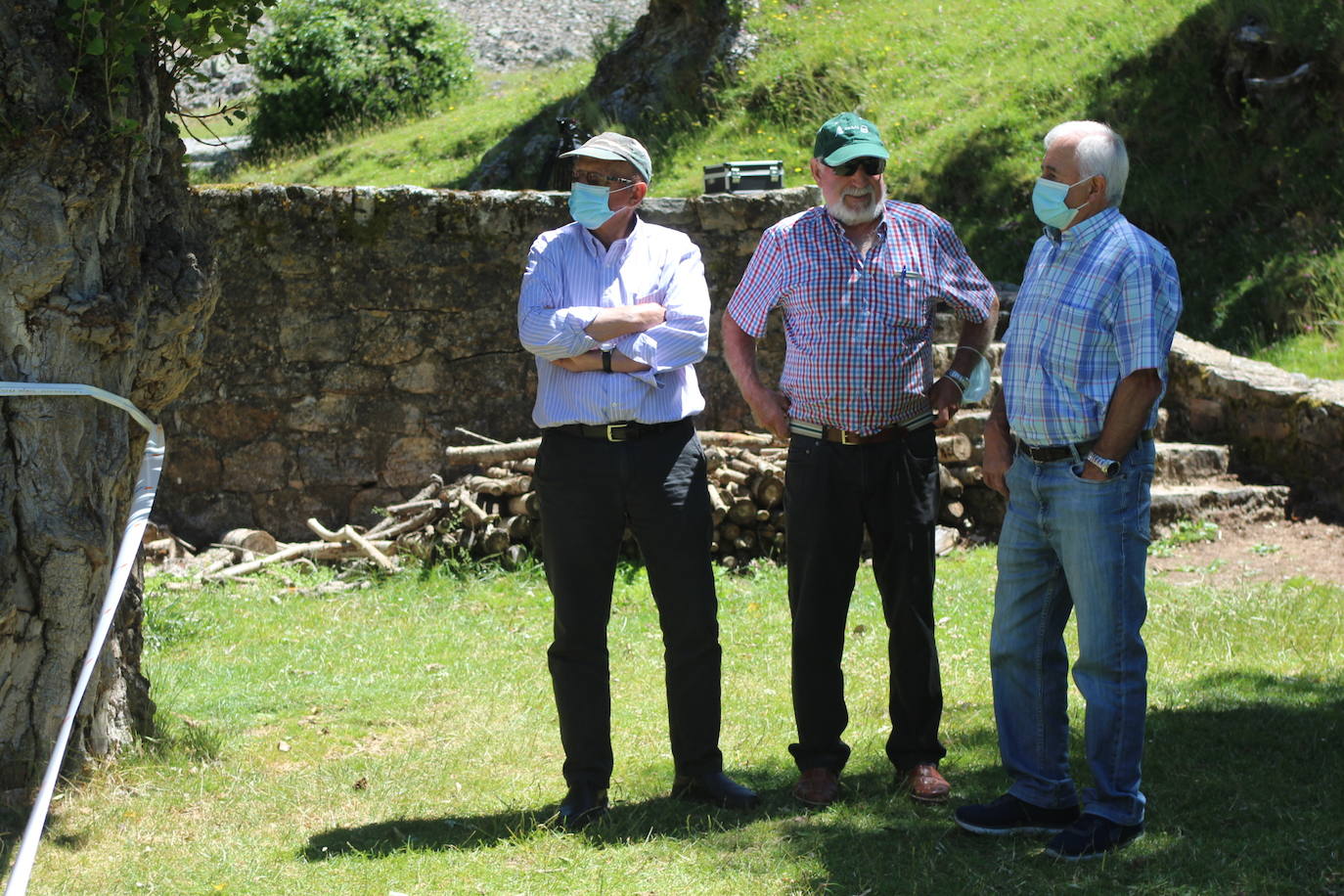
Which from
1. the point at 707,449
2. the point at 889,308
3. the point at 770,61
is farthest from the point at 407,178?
the point at 889,308

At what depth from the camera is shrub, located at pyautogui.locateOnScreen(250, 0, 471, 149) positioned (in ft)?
56.6

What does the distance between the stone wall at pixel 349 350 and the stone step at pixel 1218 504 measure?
8.71 feet

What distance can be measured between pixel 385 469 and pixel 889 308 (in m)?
4.42

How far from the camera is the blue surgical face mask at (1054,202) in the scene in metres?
3.33

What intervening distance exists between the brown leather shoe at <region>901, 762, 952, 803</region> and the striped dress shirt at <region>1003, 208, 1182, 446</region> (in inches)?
41.2

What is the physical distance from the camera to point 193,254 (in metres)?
3.91

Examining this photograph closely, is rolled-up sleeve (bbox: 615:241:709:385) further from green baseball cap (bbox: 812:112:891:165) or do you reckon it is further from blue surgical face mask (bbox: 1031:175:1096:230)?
blue surgical face mask (bbox: 1031:175:1096:230)

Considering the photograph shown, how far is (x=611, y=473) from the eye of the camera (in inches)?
146

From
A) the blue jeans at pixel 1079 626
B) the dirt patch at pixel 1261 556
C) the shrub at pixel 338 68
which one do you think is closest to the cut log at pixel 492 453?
the dirt patch at pixel 1261 556

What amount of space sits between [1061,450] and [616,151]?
151 centimetres

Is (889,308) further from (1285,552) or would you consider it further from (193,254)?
(1285,552)

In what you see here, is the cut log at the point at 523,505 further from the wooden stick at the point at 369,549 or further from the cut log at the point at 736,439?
the cut log at the point at 736,439

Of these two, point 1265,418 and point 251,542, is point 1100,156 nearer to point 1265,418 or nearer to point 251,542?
point 1265,418

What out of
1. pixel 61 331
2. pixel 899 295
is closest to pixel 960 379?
pixel 899 295
